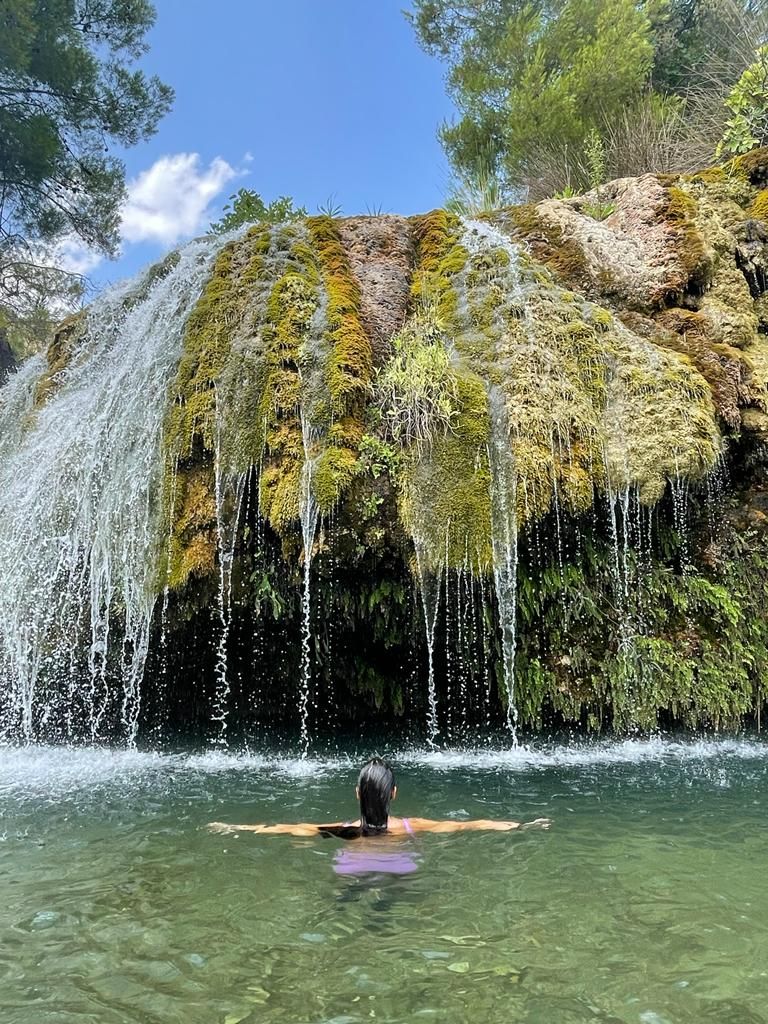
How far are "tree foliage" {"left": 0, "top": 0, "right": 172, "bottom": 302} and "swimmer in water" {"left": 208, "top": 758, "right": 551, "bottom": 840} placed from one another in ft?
58.8

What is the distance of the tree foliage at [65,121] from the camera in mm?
17016

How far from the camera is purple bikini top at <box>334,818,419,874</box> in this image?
154 inches

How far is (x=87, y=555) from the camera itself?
7.30m

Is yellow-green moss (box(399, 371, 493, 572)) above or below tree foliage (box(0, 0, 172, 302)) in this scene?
below

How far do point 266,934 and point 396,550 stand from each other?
3.88 metres

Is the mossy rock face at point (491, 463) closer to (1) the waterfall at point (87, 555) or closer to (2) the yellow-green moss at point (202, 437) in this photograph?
(2) the yellow-green moss at point (202, 437)

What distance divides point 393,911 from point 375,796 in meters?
0.83

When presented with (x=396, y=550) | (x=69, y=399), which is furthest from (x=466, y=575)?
(x=69, y=399)

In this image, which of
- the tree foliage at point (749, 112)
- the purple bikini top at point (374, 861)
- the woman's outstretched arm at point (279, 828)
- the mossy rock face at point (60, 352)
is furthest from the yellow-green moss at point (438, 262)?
the purple bikini top at point (374, 861)

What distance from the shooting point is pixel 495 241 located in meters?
9.52

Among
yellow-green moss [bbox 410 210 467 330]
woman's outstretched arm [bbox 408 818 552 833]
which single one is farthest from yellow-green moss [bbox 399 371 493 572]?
woman's outstretched arm [bbox 408 818 552 833]

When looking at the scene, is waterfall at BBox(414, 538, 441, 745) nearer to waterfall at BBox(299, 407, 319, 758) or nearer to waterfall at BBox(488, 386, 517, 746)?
waterfall at BBox(488, 386, 517, 746)

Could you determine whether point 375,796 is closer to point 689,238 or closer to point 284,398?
point 284,398

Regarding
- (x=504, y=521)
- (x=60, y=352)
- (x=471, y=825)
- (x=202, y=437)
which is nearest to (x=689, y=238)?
(x=504, y=521)
